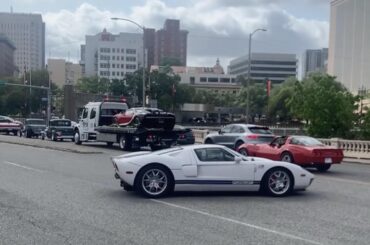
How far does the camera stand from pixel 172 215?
31.9 ft

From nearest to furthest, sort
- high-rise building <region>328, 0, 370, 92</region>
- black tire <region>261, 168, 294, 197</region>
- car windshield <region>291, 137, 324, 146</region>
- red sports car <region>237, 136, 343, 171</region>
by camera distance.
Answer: black tire <region>261, 168, 294, 197</region> → red sports car <region>237, 136, 343, 171</region> → car windshield <region>291, 137, 324, 146</region> → high-rise building <region>328, 0, 370, 92</region>

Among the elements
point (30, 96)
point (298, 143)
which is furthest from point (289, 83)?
point (298, 143)

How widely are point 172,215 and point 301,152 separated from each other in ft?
33.8

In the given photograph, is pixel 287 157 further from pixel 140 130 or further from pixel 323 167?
pixel 140 130

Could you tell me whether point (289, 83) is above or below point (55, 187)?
above

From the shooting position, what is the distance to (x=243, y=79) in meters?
167

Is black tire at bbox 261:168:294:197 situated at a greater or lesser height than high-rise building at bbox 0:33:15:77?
lesser

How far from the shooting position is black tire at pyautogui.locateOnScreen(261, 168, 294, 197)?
12266 millimetres

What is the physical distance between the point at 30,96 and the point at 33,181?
9419cm

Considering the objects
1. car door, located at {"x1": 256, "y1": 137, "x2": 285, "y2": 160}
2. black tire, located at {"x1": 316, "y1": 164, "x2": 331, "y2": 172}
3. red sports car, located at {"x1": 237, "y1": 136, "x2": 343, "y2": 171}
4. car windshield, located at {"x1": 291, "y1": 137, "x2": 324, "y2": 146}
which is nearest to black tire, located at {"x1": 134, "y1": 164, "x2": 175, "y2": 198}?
red sports car, located at {"x1": 237, "y1": 136, "x2": 343, "y2": 171}

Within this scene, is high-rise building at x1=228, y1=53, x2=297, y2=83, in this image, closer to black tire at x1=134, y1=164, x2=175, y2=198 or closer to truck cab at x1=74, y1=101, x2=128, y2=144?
truck cab at x1=74, y1=101, x2=128, y2=144

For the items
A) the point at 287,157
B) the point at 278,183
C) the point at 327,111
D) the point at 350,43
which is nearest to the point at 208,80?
the point at 350,43

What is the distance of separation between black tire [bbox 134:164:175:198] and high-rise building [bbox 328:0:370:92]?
99596mm

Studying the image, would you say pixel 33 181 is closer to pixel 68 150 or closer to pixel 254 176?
pixel 254 176
